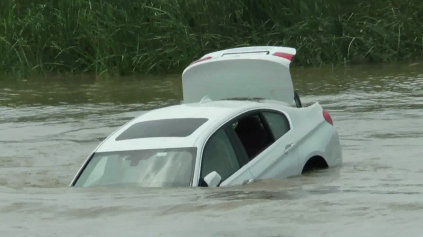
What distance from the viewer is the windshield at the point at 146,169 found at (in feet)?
25.6

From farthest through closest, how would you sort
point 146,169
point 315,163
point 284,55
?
point 284,55 < point 315,163 < point 146,169

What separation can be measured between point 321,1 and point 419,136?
11392 millimetres

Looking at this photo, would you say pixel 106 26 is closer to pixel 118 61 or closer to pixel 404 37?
pixel 118 61

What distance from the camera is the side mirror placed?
7.51 metres

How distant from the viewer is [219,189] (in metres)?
7.51

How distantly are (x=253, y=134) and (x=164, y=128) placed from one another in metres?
0.85

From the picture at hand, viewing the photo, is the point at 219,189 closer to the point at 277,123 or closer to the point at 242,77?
the point at 277,123

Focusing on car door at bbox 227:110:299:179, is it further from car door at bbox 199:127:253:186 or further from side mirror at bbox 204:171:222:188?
side mirror at bbox 204:171:222:188

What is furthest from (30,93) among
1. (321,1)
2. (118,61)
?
(321,1)

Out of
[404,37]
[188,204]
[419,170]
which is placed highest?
[188,204]

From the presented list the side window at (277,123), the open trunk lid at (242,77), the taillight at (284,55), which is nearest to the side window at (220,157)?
the side window at (277,123)

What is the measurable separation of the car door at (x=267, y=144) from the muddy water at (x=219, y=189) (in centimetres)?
17

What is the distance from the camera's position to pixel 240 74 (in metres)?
10.4

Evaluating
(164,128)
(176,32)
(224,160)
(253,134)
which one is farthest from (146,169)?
(176,32)
